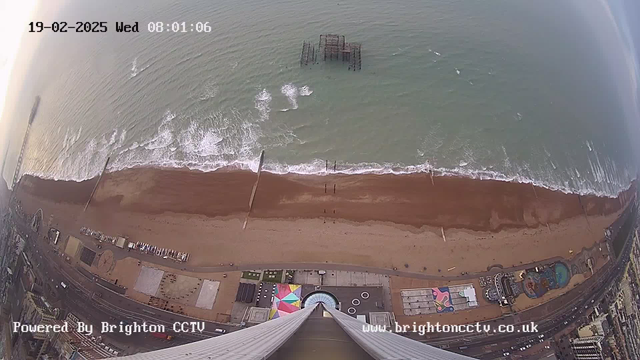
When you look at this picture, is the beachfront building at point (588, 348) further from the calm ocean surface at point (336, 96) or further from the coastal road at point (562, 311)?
the calm ocean surface at point (336, 96)

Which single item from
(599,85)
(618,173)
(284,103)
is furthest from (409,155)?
(599,85)

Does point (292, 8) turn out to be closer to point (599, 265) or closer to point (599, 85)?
point (599, 85)

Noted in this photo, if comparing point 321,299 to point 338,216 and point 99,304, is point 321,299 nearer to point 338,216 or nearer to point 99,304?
point 338,216

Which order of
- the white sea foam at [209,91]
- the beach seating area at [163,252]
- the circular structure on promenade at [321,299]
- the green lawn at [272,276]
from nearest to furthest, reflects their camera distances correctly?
1. the circular structure on promenade at [321,299]
2. the green lawn at [272,276]
3. the beach seating area at [163,252]
4. the white sea foam at [209,91]

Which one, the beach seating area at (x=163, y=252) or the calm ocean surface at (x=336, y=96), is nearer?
the beach seating area at (x=163, y=252)

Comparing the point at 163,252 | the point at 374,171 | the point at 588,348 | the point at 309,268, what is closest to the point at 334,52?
the point at 374,171

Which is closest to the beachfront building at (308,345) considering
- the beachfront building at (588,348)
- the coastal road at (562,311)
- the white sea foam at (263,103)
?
the coastal road at (562,311)
